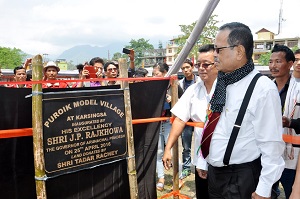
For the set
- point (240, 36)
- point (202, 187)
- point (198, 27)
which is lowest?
point (202, 187)

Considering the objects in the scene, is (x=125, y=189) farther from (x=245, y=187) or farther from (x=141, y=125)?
(x=245, y=187)

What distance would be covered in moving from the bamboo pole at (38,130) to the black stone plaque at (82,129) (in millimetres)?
58

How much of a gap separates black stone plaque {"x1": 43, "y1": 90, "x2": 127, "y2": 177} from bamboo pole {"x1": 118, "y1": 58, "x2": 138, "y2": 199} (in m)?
0.05

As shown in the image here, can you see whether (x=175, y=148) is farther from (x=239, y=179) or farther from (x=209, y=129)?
(x=239, y=179)

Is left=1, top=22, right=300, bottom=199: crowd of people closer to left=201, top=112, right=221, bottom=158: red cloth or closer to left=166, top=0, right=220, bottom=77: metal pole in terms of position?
left=201, top=112, right=221, bottom=158: red cloth

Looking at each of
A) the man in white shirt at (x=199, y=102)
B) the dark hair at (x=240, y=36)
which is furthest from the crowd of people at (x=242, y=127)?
the man in white shirt at (x=199, y=102)

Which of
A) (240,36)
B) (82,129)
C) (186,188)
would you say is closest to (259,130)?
(240,36)

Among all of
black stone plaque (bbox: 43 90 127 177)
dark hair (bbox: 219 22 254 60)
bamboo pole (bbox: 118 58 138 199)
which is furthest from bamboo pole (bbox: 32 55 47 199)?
dark hair (bbox: 219 22 254 60)

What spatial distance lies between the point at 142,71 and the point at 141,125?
3129 mm

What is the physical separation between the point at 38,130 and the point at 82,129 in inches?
16.6

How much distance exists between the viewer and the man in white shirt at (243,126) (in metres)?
1.78

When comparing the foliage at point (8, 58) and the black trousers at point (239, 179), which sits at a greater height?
the foliage at point (8, 58)

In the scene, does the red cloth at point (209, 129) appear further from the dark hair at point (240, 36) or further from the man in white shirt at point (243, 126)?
the dark hair at point (240, 36)

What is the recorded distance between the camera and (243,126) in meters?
1.87
